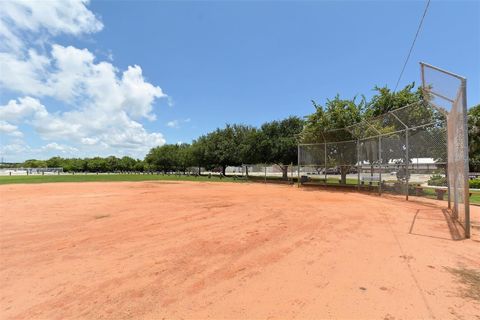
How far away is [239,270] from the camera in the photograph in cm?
409

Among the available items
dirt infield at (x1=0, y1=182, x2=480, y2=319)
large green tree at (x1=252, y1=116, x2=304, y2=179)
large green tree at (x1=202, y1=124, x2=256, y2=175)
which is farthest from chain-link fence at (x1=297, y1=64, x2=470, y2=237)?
large green tree at (x1=202, y1=124, x2=256, y2=175)

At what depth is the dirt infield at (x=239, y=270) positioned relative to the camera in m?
3.05

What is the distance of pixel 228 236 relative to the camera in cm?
595

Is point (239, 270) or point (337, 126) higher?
point (337, 126)

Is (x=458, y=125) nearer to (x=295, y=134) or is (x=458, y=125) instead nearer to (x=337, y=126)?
(x=337, y=126)

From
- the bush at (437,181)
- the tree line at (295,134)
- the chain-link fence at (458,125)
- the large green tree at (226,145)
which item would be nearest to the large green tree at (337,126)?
the tree line at (295,134)

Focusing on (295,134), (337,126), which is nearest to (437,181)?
(337,126)

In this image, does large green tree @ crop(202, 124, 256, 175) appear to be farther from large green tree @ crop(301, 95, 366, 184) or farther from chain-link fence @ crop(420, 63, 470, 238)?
chain-link fence @ crop(420, 63, 470, 238)

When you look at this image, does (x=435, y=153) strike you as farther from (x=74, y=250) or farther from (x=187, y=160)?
(x=187, y=160)

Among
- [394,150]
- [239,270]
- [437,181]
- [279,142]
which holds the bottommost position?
[239,270]

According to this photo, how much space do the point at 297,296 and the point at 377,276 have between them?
1.34 metres

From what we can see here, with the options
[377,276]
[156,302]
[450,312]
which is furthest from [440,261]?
[156,302]

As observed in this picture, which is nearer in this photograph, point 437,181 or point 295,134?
point 437,181

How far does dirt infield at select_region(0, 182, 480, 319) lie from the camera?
3.05 m
